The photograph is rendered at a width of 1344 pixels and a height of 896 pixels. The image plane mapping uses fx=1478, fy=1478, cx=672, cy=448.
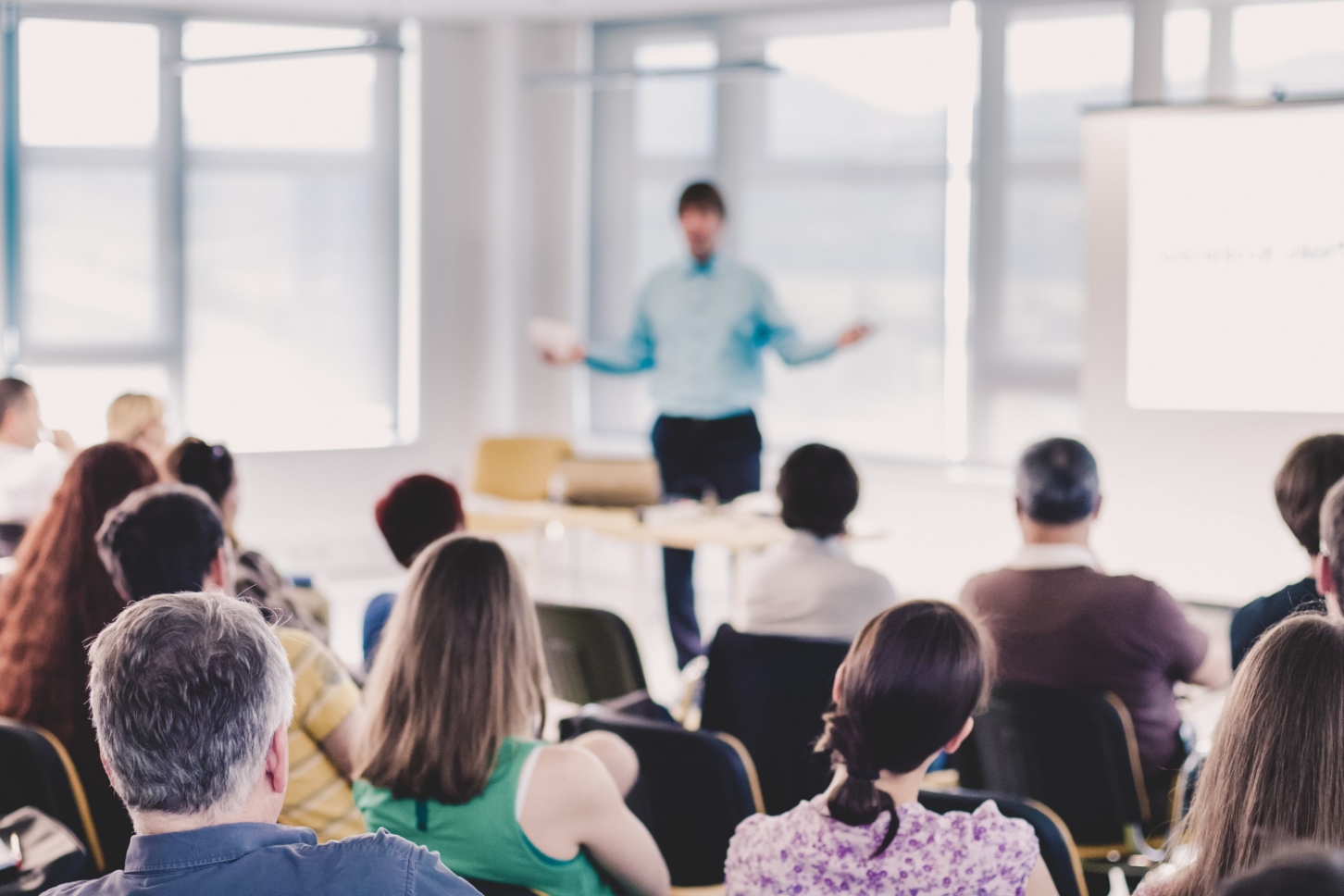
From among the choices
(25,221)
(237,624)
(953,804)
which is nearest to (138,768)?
(237,624)

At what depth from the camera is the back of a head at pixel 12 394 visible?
4.72 meters

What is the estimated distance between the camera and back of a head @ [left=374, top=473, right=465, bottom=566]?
124 inches

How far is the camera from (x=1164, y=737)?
3043mm

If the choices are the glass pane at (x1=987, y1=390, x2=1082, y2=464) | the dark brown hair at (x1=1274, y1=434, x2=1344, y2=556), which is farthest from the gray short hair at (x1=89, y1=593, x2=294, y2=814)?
the glass pane at (x1=987, y1=390, x2=1082, y2=464)

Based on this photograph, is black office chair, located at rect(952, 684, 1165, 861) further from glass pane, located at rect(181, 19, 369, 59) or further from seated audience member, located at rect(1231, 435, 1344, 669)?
glass pane, located at rect(181, 19, 369, 59)

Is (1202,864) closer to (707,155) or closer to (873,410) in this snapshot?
(873,410)

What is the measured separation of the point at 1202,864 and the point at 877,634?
1.70 feet

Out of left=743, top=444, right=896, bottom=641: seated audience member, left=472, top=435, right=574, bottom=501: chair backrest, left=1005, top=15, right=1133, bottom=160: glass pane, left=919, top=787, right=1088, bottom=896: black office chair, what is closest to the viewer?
left=919, top=787, right=1088, bottom=896: black office chair

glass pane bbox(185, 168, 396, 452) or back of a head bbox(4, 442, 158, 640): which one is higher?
glass pane bbox(185, 168, 396, 452)

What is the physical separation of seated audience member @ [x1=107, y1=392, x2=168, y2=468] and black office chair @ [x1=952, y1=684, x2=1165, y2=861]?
295 centimetres

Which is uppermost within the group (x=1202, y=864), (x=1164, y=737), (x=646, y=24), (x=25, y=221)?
(x=646, y=24)

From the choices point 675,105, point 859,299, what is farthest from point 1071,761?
point 675,105

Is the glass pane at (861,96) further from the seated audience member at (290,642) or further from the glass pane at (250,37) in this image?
the seated audience member at (290,642)

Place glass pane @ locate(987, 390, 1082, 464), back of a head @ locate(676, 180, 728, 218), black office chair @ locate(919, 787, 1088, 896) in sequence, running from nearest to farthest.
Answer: black office chair @ locate(919, 787, 1088, 896) → back of a head @ locate(676, 180, 728, 218) → glass pane @ locate(987, 390, 1082, 464)
